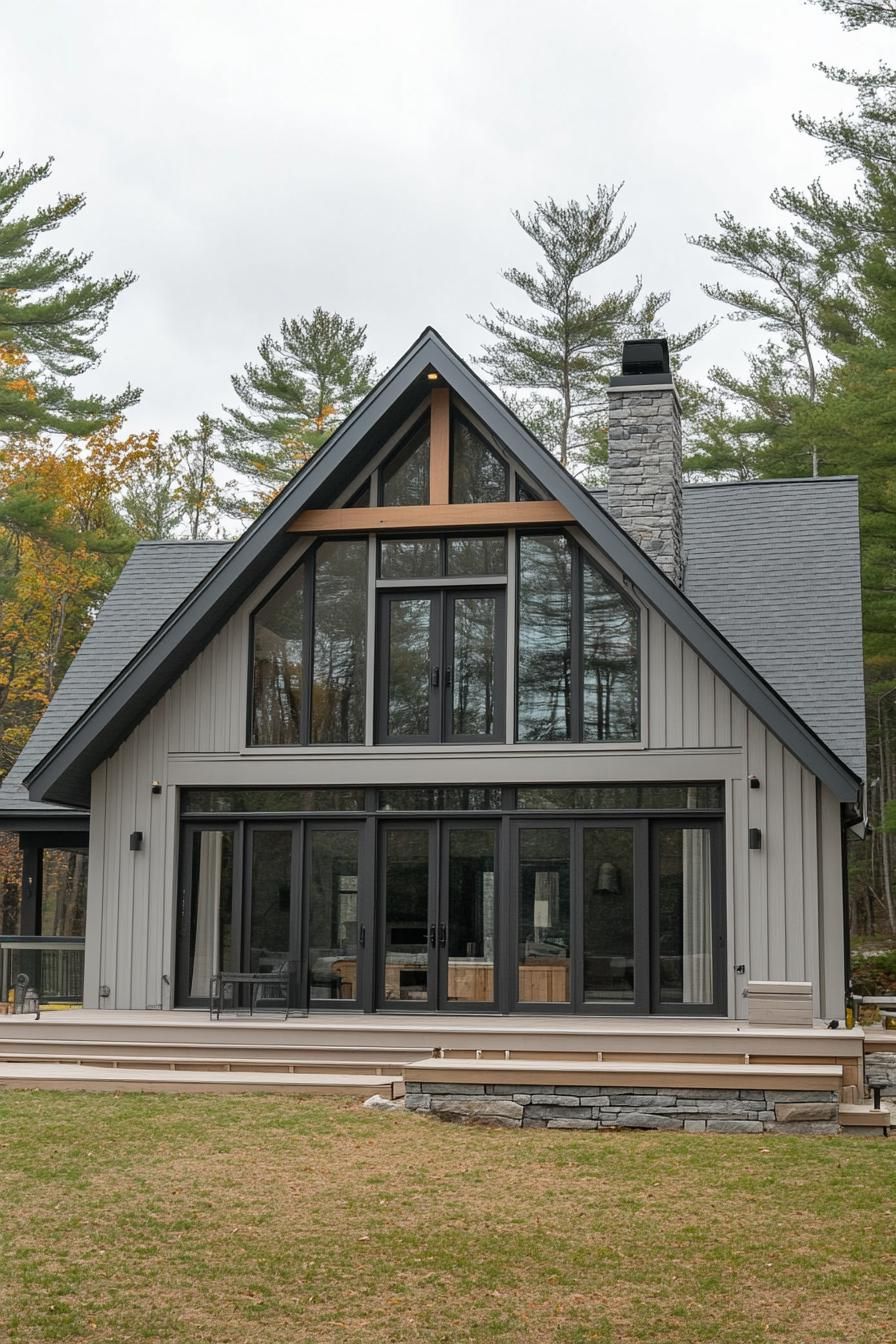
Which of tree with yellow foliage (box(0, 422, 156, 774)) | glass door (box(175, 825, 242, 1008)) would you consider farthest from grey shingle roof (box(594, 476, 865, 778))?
tree with yellow foliage (box(0, 422, 156, 774))

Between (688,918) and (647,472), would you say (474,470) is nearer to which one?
(647,472)

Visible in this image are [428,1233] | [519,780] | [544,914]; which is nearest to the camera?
[428,1233]

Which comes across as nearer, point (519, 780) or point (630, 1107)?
point (630, 1107)

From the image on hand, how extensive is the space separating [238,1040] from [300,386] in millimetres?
24264

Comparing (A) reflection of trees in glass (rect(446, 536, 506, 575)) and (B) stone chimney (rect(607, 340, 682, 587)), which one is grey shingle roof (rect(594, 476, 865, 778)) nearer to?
(B) stone chimney (rect(607, 340, 682, 587))

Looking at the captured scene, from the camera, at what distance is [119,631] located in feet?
55.1

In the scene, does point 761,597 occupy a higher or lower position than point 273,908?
higher

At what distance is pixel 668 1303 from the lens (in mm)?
6121

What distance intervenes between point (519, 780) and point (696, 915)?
1.93 m

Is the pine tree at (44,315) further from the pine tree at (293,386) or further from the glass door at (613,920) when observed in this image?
the glass door at (613,920)

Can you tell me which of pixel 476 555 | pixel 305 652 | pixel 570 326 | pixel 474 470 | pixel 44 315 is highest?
pixel 570 326

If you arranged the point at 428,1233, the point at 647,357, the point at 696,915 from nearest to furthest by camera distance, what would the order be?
the point at 428,1233 < the point at 696,915 < the point at 647,357

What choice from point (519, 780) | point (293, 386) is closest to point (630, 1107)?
point (519, 780)

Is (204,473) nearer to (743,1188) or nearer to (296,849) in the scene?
(296,849)
